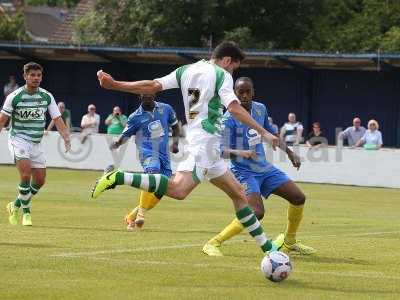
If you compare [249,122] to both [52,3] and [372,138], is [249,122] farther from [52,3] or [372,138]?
[52,3]

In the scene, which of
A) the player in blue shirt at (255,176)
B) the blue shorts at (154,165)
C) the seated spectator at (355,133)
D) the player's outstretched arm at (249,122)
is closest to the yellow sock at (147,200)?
the blue shorts at (154,165)

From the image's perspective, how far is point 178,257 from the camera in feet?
39.0

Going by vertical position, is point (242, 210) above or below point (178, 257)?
above

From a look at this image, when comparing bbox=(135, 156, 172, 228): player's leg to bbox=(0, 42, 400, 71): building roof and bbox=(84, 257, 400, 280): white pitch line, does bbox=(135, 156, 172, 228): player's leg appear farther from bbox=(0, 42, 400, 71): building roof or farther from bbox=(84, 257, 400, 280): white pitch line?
bbox=(0, 42, 400, 71): building roof

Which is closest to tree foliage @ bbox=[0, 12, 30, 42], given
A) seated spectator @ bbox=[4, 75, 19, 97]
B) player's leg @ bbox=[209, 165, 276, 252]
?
seated spectator @ bbox=[4, 75, 19, 97]

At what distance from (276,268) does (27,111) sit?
629 cm

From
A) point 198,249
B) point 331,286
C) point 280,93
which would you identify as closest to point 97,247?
point 198,249

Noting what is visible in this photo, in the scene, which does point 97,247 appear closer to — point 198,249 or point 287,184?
point 198,249

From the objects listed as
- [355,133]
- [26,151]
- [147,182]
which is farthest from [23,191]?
[355,133]

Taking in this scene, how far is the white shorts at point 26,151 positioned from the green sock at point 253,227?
5.41 meters

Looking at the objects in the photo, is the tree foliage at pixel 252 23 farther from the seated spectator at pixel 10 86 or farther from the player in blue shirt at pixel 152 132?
the player in blue shirt at pixel 152 132

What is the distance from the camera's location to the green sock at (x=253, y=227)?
10.8 meters

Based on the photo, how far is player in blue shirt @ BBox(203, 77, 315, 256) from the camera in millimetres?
12281

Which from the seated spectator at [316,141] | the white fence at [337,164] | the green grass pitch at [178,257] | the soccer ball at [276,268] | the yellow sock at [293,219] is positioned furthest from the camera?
the seated spectator at [316,141]
